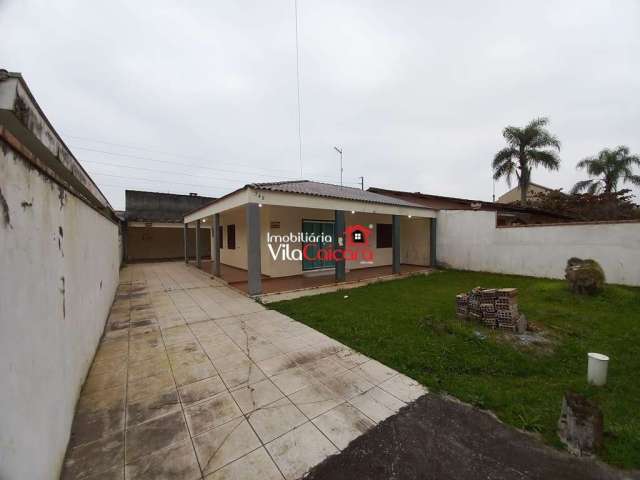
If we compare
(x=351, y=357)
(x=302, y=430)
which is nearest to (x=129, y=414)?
(x=302, y=430)

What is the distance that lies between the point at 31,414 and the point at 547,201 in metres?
22.2

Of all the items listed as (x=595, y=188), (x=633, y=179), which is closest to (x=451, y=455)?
(x=595, y=188)

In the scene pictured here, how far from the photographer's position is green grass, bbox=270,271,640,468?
222 cm

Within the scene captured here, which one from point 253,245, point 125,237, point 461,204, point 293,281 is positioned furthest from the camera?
point 125,237

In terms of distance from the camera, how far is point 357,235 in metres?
11.0

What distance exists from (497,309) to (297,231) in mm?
6814

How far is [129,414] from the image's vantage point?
2.23m

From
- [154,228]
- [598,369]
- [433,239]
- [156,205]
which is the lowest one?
[598,369]

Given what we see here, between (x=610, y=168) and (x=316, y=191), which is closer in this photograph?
(x=316, y=191)

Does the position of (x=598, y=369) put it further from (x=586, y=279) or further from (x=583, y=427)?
(x=586, y=279)

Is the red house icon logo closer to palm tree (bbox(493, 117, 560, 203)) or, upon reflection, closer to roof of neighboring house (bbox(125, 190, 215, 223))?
palm tree (bbox(493, 117, 560, 203))

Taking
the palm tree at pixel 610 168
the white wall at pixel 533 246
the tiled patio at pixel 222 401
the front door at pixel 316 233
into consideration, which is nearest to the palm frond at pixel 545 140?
the palm tree at pixel 610 168

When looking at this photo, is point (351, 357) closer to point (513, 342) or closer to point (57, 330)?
point (513, 342)

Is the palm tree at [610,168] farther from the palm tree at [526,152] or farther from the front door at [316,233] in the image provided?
the front door at [316,233]
